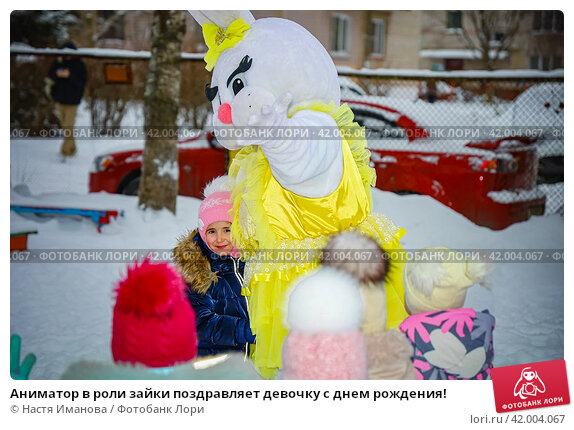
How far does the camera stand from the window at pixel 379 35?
5430 mm

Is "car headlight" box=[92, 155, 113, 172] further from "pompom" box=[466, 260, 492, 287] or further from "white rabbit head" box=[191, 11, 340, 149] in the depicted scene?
"pompom" box=[466, 260, 492, 287]

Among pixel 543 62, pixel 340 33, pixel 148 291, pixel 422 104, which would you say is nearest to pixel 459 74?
pixel 422 104

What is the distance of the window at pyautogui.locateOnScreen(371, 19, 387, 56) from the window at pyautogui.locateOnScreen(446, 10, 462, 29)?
2.69 ft

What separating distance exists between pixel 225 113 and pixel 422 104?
129 inches

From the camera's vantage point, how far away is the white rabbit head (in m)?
1.61

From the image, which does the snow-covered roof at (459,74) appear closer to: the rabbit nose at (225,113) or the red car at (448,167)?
the red car at (448,167)

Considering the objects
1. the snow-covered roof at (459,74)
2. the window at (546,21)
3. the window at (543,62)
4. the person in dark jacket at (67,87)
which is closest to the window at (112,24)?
the person in dark jacket at (67,87)

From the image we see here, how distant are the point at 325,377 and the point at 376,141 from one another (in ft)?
9.30

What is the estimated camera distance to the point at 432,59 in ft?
25.7

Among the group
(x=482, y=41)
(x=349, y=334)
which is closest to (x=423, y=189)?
(x=349, y=334)

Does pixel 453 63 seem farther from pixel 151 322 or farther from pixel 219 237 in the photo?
pixel 151 322

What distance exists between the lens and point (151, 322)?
4.30 ft

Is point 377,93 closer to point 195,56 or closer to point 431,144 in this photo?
point 431,144

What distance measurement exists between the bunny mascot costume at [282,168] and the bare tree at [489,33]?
3977 millimetres
